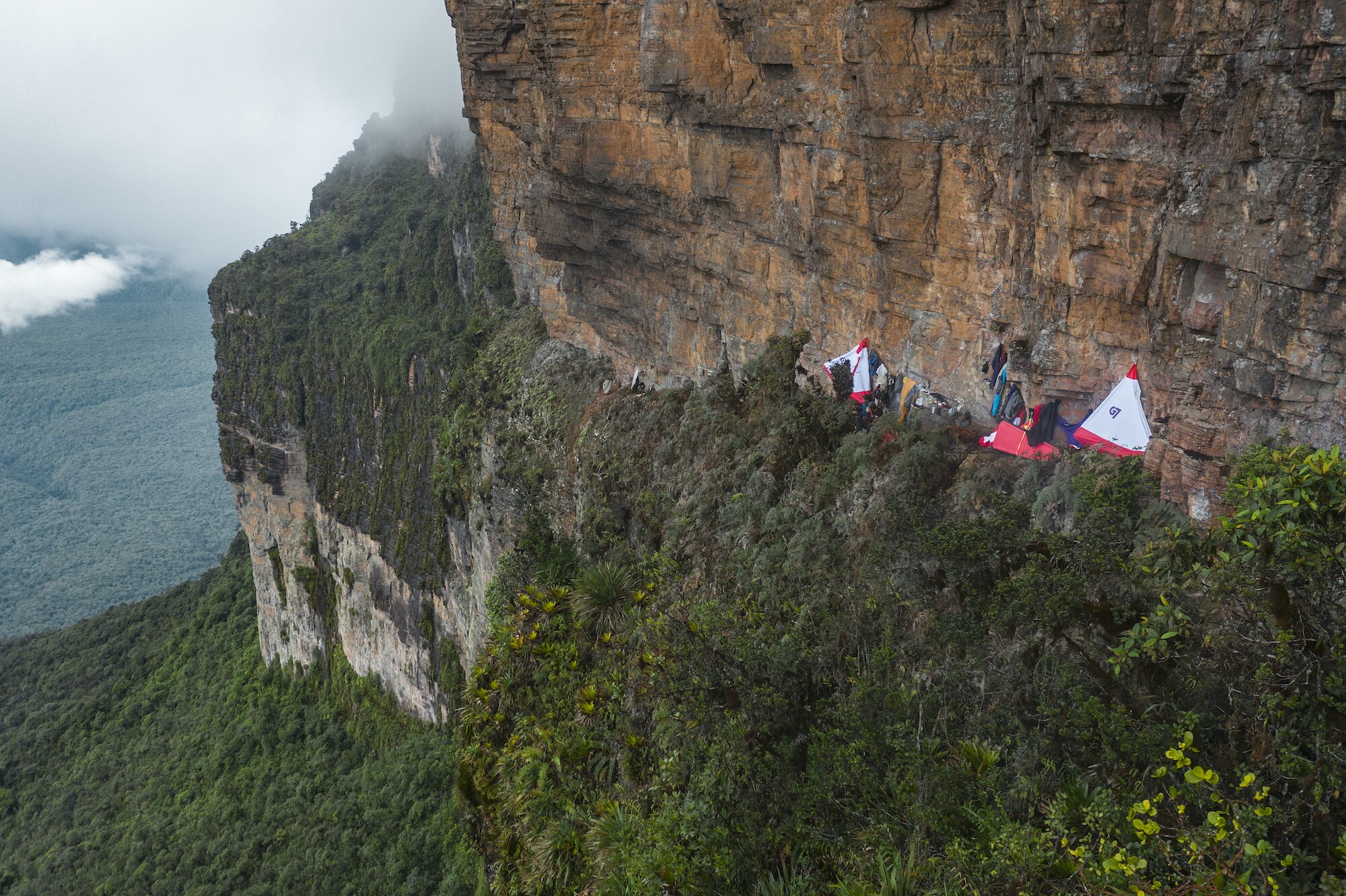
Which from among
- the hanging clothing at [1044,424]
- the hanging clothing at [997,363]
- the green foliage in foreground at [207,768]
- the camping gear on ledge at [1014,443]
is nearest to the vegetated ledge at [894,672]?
the camping gear on ledge at [1014,443]

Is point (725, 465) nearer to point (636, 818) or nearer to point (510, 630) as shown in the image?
point (510, 630)

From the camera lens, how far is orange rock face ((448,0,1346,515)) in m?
9.09

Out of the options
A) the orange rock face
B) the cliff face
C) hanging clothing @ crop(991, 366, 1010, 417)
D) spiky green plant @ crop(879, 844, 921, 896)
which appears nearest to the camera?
spiky green plant @ crop(879, 844, 921, 896)

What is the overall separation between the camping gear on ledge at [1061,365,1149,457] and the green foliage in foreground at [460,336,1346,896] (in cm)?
56

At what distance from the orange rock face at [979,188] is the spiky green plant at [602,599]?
219 inches

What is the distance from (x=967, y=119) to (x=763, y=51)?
434 centimetres

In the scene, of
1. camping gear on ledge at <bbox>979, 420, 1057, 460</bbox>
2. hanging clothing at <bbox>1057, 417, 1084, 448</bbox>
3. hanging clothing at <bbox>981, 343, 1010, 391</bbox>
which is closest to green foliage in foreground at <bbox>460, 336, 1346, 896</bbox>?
camping gear on ledge at <bbox>979, 420, 1057, 460</bbox>

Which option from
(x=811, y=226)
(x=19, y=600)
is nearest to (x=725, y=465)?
(x=811, y=226)


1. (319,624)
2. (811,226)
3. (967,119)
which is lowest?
(319,624)

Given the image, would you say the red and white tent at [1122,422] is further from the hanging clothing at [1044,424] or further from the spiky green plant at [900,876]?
the spiky green plant at [900,876]

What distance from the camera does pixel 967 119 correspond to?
43.2ft

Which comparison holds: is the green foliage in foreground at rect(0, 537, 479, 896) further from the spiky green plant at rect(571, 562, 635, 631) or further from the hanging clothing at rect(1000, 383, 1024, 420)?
the hanging clothing at rect(1000, 383, 1024, 420)

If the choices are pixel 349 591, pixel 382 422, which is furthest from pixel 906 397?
pixel 349 591

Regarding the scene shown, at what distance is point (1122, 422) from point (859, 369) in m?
5.04
